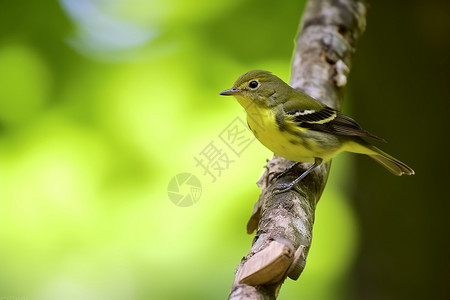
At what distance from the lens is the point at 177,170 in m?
5.14

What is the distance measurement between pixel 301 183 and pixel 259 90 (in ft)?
2.62

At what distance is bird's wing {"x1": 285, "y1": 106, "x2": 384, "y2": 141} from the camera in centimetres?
326

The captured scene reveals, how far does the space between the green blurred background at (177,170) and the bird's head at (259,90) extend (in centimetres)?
152

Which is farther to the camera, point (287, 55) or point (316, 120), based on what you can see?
point (287, 55)

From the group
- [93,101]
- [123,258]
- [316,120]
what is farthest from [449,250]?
[93,101]

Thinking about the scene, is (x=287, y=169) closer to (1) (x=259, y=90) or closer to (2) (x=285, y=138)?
(2) (x=285, y=138)

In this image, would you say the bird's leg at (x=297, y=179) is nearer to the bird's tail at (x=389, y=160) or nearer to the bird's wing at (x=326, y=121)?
the bird's wing at (x=326, y=121)

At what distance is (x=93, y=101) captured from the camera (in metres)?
5.36

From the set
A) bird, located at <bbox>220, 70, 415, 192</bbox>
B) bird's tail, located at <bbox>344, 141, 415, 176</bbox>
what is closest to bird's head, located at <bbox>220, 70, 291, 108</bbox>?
bird, located at <bbox>220, 70, 415, 192</bbox>

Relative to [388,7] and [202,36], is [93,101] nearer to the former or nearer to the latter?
[202,36]

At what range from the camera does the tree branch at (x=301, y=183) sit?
1.84 m

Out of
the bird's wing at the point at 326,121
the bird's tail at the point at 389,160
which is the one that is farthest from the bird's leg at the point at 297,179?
the bird's tail at the point at 389,160

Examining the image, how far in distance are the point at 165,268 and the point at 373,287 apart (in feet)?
6.68

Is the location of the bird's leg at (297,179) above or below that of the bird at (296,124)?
below
